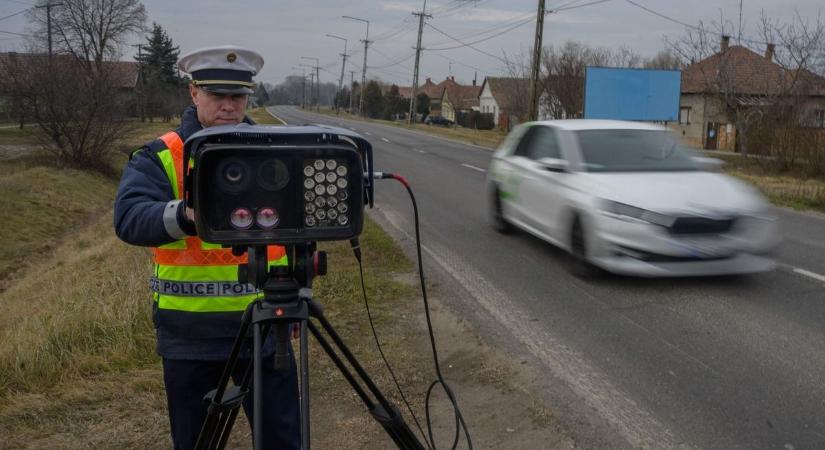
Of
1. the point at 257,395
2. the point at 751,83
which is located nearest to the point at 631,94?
the point at 751,83

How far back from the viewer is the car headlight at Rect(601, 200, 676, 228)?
21.8 ft

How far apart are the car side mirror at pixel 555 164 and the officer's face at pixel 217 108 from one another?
18.6 ft

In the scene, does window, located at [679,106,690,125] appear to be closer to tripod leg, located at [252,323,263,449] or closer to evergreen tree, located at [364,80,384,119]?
evergreen tree, located at [364,80,384,119]

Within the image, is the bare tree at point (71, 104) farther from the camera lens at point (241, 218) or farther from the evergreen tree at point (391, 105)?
the evergreen tree at point (391, 105)

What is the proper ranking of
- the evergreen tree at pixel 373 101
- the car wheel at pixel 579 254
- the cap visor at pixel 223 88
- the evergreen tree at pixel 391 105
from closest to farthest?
the cap visor at pixel 223 88, the car wheel at pixel 579 254, the evergreen tree at pixel 391 105, the evergreen tree at pixel 373 101

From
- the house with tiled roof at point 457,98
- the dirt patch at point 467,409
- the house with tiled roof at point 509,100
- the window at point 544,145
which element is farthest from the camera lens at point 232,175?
the house with tiled roof at point 457,98

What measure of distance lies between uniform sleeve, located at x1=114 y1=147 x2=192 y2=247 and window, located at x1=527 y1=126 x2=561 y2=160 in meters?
6.30

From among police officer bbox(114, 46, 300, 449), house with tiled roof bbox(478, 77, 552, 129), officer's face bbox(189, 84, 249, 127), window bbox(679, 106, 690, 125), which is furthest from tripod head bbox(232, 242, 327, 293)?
window bbox(679, 106, 690, 125)

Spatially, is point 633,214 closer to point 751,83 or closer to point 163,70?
point 751,83

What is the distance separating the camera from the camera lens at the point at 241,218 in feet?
6.18

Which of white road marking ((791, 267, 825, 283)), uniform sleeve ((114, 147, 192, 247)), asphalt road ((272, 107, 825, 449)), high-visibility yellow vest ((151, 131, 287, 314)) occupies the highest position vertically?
uniform sleeve ((114, 147, 192, 247))

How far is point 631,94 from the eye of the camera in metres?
31.5

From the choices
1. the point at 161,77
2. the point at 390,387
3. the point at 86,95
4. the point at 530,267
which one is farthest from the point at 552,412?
the point at 161,77

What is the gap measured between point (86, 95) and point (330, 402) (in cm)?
1875
